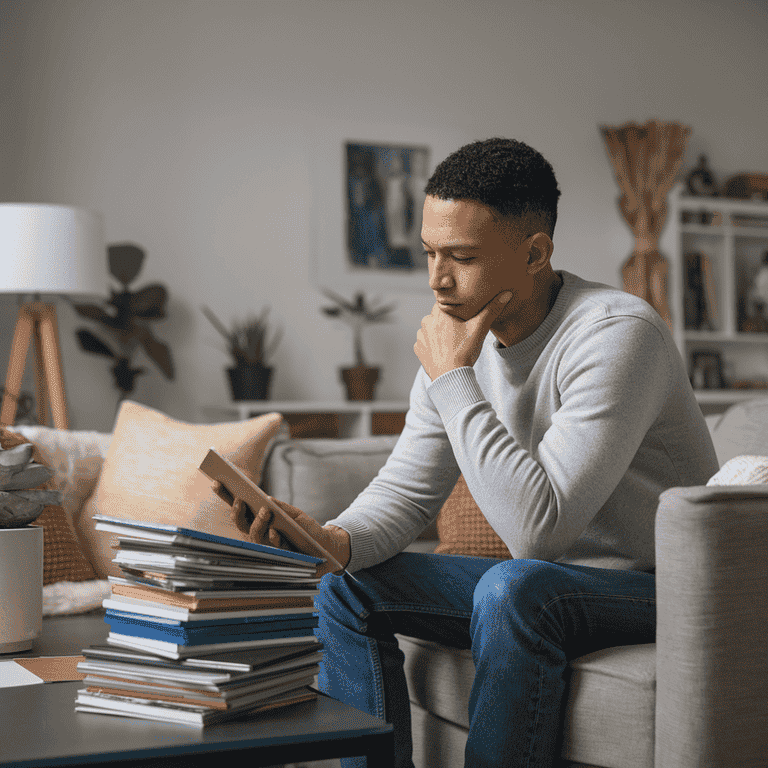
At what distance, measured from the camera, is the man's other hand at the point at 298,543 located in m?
1.26

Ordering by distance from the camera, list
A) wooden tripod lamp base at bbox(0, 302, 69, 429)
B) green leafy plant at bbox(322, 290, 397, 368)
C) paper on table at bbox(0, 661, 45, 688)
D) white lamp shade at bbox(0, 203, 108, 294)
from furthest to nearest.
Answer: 1. green leafy plant at bbox(322, 290, 397, 368)
2. wooden tripod lamp base at bbox(0, 302, 69, 429)
3. white lamp shade at bbox(0, 203, 108, 294)
4. paper on table at bbox(0, 661, 45, 688)

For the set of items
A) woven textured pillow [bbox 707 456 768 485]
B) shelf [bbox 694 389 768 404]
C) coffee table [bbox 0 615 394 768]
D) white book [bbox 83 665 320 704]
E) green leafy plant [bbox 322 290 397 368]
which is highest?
green leafy plant [bbox 322 290 397 368]

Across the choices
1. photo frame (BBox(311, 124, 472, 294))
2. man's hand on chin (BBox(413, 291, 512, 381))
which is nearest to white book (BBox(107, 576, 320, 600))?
man's hand on chin (BBox(413, 291, 512, 381))

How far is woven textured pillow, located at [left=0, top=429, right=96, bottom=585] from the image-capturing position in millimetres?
2090

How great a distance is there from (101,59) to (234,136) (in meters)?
0.62

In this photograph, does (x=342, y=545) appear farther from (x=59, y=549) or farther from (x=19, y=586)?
(x=59, y=549)

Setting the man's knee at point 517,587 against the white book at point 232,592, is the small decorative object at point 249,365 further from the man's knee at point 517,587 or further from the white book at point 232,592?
the white book at point 232,592

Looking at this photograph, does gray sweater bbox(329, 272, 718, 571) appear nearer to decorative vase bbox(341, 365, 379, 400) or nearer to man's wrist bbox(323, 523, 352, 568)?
man's wrist bbox(323, 523, 352, 568)

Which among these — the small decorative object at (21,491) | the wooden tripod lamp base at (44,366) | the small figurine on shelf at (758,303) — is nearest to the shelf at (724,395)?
the small figurine on shelf at (758,303)

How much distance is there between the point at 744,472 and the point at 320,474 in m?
1.18

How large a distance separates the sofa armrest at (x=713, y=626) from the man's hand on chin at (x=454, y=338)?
40 cm

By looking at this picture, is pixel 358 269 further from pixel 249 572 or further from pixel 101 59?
pixel 249 572

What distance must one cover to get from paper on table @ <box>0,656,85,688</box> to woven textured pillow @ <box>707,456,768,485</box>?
0.91 m

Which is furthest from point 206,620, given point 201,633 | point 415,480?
point 415,480
